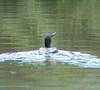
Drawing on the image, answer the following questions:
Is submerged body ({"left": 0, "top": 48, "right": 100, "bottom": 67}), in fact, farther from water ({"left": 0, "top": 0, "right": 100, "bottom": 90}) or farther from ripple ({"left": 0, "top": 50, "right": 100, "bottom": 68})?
water ({"left": 0, "top": 0, "right": 100, "bottom": 90})

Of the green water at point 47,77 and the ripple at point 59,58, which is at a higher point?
the ripple at point 59,58

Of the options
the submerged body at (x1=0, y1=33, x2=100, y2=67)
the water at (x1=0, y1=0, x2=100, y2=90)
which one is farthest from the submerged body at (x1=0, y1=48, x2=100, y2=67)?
the water at (x1=0, y1=0, x2=100, y2=90)

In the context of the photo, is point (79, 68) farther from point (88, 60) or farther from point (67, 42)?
point (67, 42)

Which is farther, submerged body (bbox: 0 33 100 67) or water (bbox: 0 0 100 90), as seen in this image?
submerged body (bbox: 0 33 100 67)

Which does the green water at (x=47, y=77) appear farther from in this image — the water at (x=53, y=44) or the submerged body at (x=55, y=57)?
the submerged body at (x=55, y=57)

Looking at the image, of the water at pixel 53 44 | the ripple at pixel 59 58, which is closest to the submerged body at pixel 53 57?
the ripple at pixel 59 58

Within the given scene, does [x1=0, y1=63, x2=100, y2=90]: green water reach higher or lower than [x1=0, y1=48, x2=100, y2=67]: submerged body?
lower

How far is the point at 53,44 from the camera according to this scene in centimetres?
1917

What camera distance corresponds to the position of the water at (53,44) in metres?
13.2

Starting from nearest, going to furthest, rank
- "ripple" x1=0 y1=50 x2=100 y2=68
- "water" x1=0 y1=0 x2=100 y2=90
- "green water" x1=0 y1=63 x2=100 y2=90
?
1. "green water" x1=0 y1=63 x2=100 y2=90
2. "water" x1=0 y1=0 x2=100 y2=90
3. "ripple" x1=0 y1=50 x2=100 y2=68

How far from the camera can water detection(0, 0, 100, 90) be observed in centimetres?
1316

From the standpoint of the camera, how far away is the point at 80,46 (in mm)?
18422

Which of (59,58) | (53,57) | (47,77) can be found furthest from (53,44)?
(47,77)

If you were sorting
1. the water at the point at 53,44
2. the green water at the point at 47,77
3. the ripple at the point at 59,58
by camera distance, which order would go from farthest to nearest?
1. the ripple at the point at 59,58
2. the water at the point at 53,44
3. the green water at the point at 47,77
